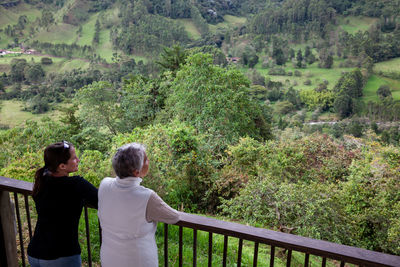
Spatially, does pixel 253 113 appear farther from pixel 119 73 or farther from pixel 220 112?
pixel 119 73

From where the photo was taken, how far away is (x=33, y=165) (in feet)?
24.5

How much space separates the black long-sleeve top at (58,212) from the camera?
1.63 meters

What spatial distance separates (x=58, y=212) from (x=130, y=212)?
17.0 inches

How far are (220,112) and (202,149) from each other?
4546mm

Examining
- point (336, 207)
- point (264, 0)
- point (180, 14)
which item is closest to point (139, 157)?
point (336, 207)

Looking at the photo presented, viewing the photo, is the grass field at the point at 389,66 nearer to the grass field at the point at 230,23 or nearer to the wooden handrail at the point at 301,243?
the grass field at the point at 230,23

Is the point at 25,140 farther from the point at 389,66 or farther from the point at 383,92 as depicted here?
the point at 389,66

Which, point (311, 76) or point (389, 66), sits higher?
point (389, 66)

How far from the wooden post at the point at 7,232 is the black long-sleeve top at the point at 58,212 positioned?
61 cm

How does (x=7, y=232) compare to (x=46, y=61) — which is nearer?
(x=7, y=232)

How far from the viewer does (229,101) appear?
14.1m

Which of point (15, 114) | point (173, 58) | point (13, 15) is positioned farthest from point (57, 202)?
point (13, 15)

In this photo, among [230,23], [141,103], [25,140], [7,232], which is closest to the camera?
[7,232]

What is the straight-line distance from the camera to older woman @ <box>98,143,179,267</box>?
146cm
